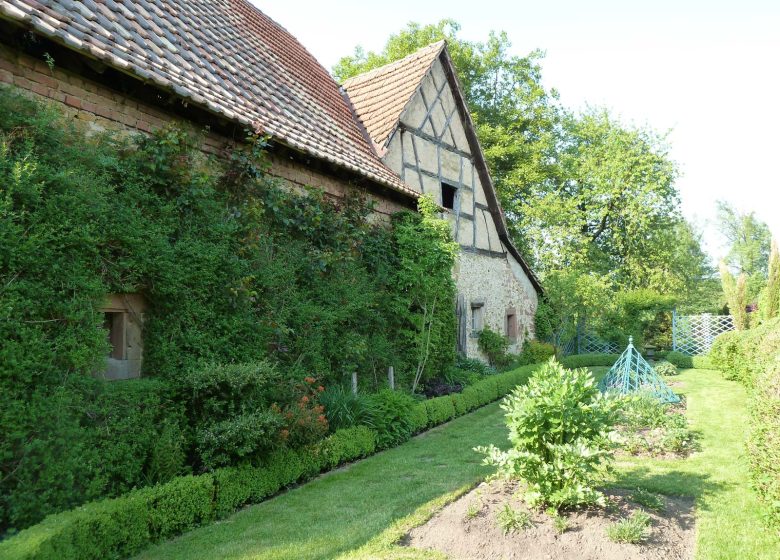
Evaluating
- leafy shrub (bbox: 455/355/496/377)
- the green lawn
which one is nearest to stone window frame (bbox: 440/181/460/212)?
leafy shrub (bbox: 455/355/496/377)

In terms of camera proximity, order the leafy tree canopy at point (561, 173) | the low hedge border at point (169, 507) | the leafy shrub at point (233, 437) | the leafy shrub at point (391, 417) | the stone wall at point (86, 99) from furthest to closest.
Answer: the leafy tree canopy at point (561, 173)
the leafy shrub at point (391, 417)
the leafy shrub at point (233, 437)
the stone wall at point (86, 99)
the low hedge border at point (169, 507)

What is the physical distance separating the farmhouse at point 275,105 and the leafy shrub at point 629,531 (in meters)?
4.73

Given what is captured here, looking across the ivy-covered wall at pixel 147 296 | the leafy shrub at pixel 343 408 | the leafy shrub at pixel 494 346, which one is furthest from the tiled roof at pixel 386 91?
the leafy shrub at pixel 494 346

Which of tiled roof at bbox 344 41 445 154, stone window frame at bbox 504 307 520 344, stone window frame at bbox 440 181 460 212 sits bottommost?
stone window frame at bbox 504 307 520 344

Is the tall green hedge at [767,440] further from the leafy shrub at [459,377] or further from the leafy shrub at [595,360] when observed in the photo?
the leafy shrub at [595,360]

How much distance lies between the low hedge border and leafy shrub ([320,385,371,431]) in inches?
9.2

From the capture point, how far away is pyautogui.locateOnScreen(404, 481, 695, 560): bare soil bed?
12.7 ft

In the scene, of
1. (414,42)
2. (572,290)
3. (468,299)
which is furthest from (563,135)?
(468,299)

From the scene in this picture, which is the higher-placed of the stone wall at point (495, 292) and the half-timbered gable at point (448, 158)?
the half-timbered gable at point (448, 158)

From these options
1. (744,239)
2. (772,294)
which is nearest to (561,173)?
(772,294)

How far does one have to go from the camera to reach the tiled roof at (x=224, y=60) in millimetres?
5465

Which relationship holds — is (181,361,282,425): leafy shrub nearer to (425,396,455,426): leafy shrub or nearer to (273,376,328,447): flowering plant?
(273,376,328,447): flowering plant

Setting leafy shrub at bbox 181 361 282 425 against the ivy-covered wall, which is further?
leafy shrub at bbox 181 361 282 425

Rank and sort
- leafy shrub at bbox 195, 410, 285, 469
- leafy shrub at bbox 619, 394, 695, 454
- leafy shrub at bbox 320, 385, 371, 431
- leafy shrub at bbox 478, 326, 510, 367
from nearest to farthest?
leafy shrub at bbox 195, 410, 285, 469
leafy shrub at bbox 619, 394, 695, 454
leafy shrub at bbox 320, 385, 371, 431
leafy shrub at bbox 478, 326, 510, 367
